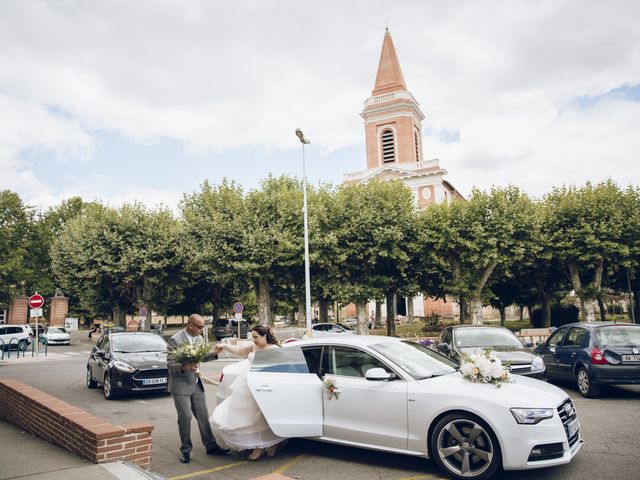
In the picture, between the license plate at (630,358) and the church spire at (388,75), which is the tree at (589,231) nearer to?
the license plate at (630,358)

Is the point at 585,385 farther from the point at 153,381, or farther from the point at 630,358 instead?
the point at 153,381

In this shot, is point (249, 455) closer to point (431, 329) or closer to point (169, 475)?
point (169, 475)

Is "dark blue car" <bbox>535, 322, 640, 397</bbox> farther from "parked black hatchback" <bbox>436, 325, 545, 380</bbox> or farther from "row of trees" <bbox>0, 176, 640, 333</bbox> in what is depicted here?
"row of trees" <bbox>0, 176, 640, 333</bbox>

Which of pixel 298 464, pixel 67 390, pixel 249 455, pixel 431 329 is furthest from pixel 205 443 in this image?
pixel 431 329

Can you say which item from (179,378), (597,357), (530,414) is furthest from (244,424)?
(597,357)

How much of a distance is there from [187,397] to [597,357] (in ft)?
27.2

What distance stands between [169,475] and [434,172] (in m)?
52.4

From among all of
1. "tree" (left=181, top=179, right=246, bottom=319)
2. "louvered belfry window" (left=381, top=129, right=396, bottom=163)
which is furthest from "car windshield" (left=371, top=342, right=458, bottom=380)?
"louvered belfry window" (left=381, top=129, right=396, bottom=163)

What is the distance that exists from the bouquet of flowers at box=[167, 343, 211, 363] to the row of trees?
21.1 meters

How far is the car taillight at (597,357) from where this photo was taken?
10.1 meters

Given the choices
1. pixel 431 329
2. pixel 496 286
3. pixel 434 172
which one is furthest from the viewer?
pixel 434 172

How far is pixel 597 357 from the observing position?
1020 centimetres

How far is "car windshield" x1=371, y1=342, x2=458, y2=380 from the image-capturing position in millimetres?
6199

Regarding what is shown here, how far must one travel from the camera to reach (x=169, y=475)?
588 cm
